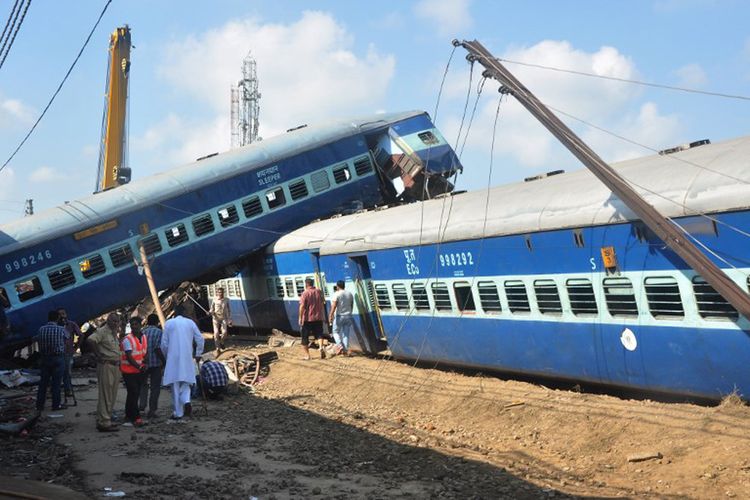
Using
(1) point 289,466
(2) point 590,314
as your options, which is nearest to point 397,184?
(2) point 590,314

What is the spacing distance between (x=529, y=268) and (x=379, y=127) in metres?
15.0

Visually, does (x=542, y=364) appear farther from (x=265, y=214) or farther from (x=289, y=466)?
(x=265, y=214)

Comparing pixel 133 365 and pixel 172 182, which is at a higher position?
pixel 172 182

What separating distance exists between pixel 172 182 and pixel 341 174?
5373 mm

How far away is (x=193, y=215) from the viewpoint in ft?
76.5

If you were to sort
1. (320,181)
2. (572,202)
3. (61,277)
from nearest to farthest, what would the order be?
(572,202)
(61,277)
(320,181)

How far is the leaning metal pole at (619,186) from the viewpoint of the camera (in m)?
8.60

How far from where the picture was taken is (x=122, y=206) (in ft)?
72.9

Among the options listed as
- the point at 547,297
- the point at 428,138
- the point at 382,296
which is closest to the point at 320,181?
the point at 428,138

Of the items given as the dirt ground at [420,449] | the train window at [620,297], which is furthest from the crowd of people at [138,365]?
the train window at [620,297]

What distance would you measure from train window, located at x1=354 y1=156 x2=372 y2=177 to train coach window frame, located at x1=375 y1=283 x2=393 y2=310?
9.81 metres

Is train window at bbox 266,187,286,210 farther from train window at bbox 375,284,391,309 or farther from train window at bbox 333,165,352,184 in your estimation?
train window at bbox 375,284,391,309

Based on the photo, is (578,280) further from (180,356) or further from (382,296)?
(180,356)

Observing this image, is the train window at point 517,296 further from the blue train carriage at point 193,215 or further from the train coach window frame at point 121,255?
the train coach window frame at point 121,255
